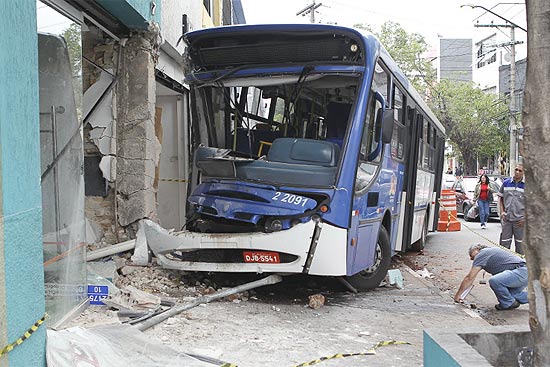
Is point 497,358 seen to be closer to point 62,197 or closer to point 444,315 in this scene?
point 444,315

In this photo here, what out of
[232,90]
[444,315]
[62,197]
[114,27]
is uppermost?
[114,27]

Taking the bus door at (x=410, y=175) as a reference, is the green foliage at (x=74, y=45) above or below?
above

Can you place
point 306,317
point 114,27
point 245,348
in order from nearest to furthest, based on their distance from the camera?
point 245,348 < point 306,317 < point 114,27

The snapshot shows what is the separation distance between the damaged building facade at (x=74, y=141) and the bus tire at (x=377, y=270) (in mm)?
3040

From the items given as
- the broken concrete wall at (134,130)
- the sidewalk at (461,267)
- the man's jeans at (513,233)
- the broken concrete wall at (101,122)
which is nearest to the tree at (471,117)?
the sidewalk at (461,267)

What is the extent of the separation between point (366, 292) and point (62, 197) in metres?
4.18

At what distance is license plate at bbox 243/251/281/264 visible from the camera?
6.67 metres

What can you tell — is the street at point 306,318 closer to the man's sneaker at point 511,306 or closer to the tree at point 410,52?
the man's sneaker at point 511,306

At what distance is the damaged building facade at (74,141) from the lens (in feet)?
11.6

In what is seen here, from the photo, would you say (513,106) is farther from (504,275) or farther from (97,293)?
(97,293)

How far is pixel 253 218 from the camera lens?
6.77 metres

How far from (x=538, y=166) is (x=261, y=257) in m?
4.09

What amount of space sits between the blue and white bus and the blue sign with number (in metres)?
1.18

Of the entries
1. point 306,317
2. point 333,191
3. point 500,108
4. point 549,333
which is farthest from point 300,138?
point 500,108
